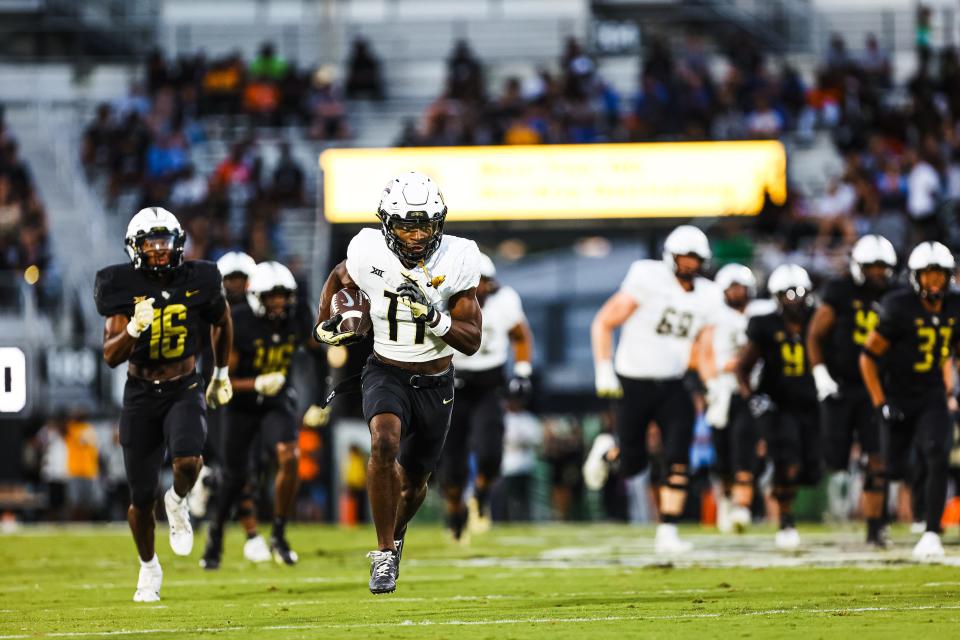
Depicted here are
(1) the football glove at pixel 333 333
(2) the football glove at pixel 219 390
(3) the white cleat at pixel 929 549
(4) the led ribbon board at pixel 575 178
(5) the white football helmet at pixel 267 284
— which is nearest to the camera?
(1) the football glove at pixel 333 333

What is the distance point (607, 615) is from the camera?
25.0ft

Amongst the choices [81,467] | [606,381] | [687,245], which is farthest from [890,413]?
[81,467]

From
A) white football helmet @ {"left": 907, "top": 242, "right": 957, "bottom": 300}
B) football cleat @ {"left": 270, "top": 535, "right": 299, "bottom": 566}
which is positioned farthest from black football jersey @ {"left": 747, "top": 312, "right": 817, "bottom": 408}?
football cleat @ {"left": 270, "top": 535, "right": 299, "bottom": 566}

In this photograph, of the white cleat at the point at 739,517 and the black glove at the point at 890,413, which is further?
the white cleat at the point at 739,517

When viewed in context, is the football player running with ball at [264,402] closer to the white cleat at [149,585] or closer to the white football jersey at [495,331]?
the white football jersey at [495,331]

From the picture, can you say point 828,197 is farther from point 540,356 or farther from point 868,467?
point 868,467

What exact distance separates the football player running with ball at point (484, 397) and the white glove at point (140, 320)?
4776 millimetres

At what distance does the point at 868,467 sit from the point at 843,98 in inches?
518

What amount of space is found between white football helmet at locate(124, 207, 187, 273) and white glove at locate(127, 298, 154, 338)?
33 centimetres

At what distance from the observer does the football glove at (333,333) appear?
7809mm

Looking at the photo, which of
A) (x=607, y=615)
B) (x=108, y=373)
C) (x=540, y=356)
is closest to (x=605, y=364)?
(x=607, y=615)

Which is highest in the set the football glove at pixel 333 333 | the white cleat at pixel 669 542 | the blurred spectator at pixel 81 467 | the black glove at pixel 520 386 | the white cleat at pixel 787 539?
the football glove at pixel 333 333

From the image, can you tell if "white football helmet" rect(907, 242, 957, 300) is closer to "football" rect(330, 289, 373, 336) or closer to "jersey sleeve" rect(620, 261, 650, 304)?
"jersey sleeve" rect(620, 261, 650, 304)

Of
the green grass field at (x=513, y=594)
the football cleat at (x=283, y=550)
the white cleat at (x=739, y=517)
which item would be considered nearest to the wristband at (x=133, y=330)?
the green grass field at (x=513, y=594)
